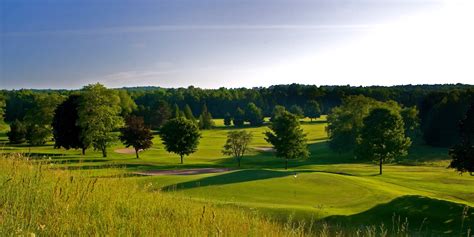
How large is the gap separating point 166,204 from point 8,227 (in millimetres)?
4640

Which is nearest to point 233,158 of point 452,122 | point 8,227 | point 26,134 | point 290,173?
point 290,173

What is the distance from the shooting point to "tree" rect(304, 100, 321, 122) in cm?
13551

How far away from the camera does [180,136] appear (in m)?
57.8

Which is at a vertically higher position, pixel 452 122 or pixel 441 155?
pixel 452 122

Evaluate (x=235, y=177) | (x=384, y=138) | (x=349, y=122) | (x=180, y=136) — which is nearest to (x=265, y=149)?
(x=349, y=122)

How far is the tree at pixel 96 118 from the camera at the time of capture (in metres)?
56.8

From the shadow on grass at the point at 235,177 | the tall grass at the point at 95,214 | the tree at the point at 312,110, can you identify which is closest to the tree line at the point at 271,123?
the shadow on grass at the point at 235,177

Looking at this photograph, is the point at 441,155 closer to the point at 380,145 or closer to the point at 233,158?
the point at 380,145

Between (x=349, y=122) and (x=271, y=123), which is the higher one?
(x=349, y=122)

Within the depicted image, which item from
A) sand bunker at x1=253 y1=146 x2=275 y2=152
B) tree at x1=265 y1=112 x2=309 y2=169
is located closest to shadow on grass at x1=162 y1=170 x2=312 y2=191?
tree at x1=265 y1=112 x2=309 y2=169

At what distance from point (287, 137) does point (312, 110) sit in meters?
82.4

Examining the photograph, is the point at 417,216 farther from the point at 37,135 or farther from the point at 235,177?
the point at 37,135

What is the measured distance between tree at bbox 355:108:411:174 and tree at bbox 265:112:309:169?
8.79m

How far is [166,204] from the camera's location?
9828 millimetres
